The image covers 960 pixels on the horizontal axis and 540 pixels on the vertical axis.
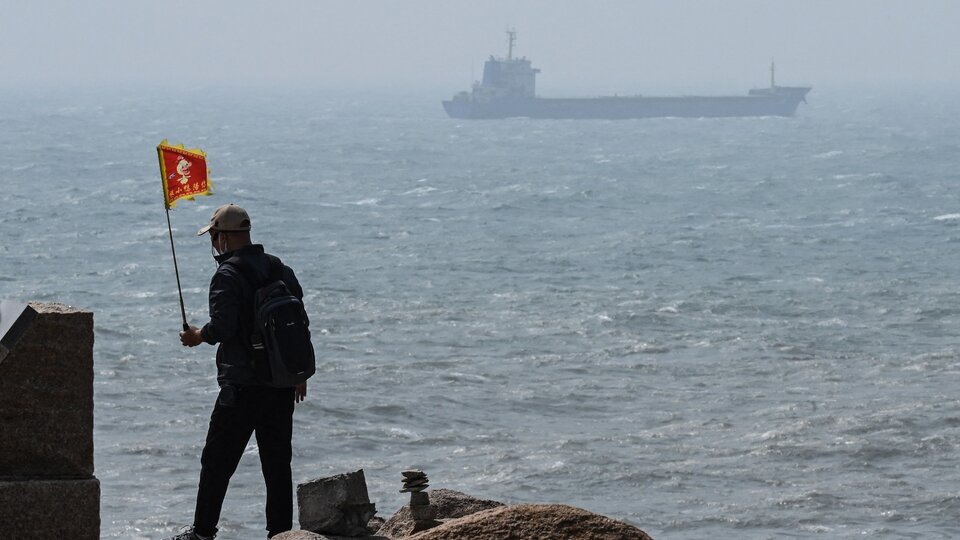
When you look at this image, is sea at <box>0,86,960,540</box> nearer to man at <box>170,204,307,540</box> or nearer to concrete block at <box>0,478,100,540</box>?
man at <box>170,204,307,540</box>

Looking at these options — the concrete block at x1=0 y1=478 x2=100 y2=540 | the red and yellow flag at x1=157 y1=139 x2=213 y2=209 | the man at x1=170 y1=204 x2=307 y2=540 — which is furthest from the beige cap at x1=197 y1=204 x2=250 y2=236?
the concrete block at x1=0 y1=478 x2=100 y2=540

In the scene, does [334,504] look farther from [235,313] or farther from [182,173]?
[182,173]

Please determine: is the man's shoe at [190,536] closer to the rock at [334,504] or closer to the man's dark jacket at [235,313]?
the rock at [334,504]

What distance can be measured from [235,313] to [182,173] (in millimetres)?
775

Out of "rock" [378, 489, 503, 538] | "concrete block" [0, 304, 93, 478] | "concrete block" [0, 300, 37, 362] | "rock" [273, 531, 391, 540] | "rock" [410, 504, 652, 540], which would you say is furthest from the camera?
"rock" [378, 489, 503, 538]

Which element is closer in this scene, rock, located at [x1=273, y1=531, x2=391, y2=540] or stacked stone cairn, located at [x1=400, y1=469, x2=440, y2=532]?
rock, located at [x1=273, y1=531, x2=391, y2=540]

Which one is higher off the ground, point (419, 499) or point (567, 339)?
point (419, 499)

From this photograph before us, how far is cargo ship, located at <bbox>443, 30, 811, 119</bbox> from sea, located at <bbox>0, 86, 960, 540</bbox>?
71408 millimetres

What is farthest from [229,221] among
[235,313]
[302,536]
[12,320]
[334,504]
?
[12,320]

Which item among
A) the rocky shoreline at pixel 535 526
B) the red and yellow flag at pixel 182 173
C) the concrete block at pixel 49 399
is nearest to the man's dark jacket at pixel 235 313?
the red and yellow flag at pixel 182 173

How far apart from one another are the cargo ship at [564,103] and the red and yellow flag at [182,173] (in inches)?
5224

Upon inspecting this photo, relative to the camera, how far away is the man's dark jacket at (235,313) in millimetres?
5922

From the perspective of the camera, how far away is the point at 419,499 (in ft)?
21.5

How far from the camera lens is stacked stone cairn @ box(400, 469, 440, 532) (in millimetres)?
6363
